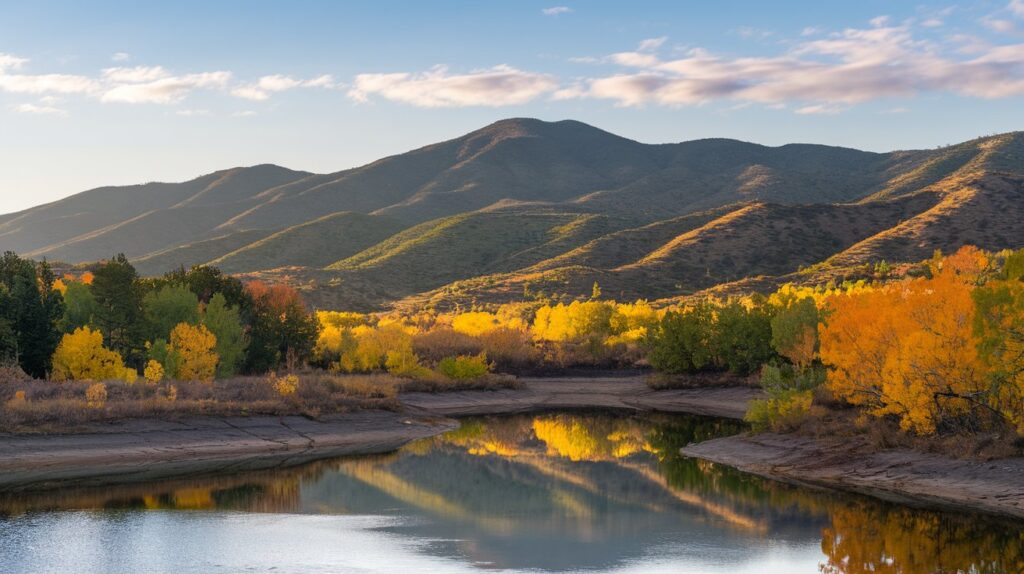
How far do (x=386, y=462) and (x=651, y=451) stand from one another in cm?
1156

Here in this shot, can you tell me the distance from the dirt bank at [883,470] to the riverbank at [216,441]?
15459mm

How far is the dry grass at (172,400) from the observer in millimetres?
38062

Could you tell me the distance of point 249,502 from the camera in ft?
103

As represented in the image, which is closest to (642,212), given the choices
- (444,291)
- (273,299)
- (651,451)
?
(444,291)

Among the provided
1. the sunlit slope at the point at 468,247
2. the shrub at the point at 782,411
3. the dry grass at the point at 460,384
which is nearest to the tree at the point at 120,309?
the dry grass at the point at 460,384

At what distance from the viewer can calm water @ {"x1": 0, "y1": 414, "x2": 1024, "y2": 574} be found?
77.1 feet

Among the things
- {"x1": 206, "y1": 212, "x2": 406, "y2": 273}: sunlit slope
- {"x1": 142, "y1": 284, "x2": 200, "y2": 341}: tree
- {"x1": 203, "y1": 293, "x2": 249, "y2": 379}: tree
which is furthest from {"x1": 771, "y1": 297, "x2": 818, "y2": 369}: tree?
{"x1": 206, "y1": 212, "x2": 406, "y2": 273}: sunlit slope

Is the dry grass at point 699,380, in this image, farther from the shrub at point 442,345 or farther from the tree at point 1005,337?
the tree at point 1005,337

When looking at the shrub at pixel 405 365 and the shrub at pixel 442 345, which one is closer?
the shrub at pixel 405 365

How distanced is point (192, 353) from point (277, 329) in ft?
36.2

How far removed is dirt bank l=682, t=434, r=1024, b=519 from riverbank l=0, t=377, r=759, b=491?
15.5 meters

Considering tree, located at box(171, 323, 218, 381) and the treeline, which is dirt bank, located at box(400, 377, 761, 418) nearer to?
the treeline

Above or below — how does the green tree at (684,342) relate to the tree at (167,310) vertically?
below

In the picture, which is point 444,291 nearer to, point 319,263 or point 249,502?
point 319,263
